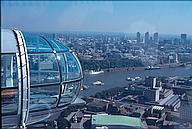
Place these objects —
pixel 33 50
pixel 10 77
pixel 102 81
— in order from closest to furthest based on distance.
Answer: pixel 10 77 < pixel 33 50 < pixel 102 81

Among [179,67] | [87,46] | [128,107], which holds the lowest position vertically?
[128,107]

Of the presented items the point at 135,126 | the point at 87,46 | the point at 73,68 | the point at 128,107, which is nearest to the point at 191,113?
the point at 128,107

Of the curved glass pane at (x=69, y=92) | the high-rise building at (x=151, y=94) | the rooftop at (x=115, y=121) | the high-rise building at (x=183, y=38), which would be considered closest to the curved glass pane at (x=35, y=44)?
the curved glass pane at (x=69, y=92)

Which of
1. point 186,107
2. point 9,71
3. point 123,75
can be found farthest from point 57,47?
point 123,75

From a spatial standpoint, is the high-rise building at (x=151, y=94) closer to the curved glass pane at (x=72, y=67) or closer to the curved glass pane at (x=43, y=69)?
the curved glass pane at (x=72, y=67)

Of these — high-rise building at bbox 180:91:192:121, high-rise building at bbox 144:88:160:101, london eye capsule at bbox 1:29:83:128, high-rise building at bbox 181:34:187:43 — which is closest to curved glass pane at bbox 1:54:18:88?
london eye capsule at bbox 1:29:83:128

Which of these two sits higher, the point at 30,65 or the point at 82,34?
the point at 82,34

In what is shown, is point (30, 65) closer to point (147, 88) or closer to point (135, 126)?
point (135, 126)

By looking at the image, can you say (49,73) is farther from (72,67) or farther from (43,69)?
(72,67)
